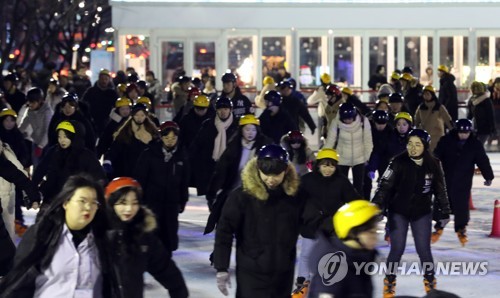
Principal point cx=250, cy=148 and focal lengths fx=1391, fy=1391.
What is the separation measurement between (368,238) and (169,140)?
19.8ft

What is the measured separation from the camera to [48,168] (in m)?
12.9

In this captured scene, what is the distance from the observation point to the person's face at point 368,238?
6684 mm

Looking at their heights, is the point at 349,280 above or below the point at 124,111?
below

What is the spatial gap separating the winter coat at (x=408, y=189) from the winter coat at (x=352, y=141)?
455cm

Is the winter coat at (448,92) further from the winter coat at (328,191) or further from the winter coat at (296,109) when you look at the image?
the winter coat at (328,191)

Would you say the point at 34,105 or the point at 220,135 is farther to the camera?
the point at 34,105

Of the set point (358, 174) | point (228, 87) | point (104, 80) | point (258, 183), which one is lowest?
point (358, 174)

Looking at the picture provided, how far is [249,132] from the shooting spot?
42.7 feet

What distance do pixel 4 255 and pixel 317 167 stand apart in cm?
264

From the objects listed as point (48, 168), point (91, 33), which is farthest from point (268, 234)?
point (91, 33)

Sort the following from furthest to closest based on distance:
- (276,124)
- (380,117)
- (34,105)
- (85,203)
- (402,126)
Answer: (34,105) < (276,124) < (380,117) < (402,126) < (85,203)

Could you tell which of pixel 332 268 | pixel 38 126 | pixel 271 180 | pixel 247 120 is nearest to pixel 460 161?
pixel 247 120

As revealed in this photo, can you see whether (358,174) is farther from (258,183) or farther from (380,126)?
(258,183)

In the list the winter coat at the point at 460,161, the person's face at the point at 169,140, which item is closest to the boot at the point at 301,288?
the person's face at the point at 169,140
